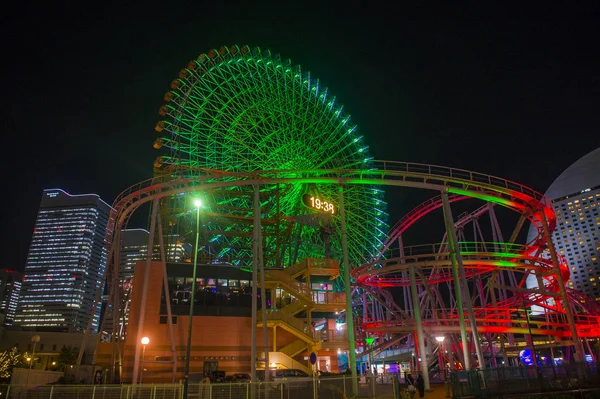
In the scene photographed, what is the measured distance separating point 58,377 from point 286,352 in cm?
1737

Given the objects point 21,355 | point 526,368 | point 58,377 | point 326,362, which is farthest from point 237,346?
point 21,355

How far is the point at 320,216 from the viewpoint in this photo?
4484 cm

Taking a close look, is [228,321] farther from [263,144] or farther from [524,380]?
[524,380]

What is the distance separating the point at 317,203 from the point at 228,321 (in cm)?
1438

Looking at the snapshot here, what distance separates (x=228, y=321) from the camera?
1512 inches

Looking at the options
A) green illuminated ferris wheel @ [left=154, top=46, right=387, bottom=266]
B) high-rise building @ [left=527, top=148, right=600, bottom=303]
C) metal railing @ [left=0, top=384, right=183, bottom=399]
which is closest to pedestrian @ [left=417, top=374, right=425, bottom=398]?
metal railing @ [left=0, top=384, right=183, bottom=399]

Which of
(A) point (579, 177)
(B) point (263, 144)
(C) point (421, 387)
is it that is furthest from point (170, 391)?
(A) point (579, 177)

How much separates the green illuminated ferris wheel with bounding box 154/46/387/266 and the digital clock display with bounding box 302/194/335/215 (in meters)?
0.51

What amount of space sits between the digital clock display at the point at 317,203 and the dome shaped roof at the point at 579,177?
115319 mm

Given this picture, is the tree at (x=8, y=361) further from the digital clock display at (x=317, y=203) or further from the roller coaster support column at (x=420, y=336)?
the roller coaster support column at (x=420, y=336)

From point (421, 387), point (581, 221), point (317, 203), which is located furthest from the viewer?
point (581, 221)

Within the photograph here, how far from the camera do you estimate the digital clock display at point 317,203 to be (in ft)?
138

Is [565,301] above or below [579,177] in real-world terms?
below

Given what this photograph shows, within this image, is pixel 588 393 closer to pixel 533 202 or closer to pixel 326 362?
pixel 533 202
